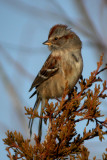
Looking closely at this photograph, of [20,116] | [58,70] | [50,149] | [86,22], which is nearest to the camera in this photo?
[50,149]

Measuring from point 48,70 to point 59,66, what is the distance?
185mm

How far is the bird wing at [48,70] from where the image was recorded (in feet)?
13.3

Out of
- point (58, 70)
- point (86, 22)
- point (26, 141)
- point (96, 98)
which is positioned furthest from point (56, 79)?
point (86, 22)

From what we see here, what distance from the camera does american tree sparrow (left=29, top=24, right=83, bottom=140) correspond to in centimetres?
396

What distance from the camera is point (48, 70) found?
411cm

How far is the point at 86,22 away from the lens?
584 cm

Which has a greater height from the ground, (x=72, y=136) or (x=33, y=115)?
(x=33, y=115)

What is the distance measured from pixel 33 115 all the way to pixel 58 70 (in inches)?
46.1

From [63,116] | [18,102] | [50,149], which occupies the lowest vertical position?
[50,149]

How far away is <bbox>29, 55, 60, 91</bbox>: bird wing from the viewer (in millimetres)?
4066

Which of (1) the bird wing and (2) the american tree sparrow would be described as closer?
(2) the american tree sparrow

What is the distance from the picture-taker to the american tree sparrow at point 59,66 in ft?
13.0

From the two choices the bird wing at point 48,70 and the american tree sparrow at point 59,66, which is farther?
the bird wing at point 48,70

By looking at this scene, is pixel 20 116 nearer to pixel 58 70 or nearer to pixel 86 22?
A: pixel 58 70
